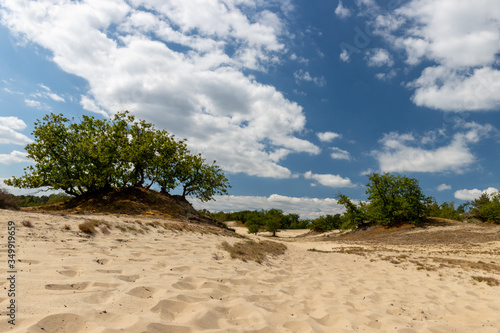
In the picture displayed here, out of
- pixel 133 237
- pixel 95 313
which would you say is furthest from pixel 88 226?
pixel 95 313

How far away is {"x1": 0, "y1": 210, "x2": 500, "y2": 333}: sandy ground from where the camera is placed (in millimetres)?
3326

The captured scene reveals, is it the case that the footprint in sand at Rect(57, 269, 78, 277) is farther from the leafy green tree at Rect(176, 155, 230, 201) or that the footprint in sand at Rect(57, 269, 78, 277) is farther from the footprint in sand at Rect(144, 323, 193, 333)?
the leafy green tree at Rect(176, 155, 230, 201)

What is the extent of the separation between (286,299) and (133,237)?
7152 mm

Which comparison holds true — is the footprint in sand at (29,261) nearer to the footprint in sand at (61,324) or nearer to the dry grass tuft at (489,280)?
the footprint in sand at (61,324)

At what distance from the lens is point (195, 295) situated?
4.55m

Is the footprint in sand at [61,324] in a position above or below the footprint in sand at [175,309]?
above

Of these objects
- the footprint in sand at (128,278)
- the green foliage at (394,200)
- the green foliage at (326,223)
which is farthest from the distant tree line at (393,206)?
the footprint in sand at (128,278)

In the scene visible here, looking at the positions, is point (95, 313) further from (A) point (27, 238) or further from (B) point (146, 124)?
(B) point (146, 124)

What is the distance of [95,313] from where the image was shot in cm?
328

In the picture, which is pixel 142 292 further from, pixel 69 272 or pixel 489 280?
pixel 489 280

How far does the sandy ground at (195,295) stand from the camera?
3326 mm

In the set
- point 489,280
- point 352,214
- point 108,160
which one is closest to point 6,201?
point 108,160

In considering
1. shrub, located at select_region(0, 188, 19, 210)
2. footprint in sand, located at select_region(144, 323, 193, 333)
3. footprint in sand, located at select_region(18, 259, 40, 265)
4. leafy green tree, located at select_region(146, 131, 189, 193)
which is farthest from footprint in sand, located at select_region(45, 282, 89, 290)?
leafy green tree, located at select_region(146, 131, 189, 193)

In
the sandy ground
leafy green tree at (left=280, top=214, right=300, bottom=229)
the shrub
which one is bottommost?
leafy green tree at (left=280, top=214, right=300, bottom=229)
